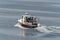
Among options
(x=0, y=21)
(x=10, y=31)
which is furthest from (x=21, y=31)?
(x=0, y=21)

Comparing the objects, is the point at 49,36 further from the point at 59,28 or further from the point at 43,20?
the point at 43,20

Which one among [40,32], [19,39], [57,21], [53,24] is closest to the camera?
[19,39]

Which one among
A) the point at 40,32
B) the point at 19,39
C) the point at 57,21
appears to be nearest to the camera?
the point at 19,39

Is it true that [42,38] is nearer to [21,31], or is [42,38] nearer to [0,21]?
[21,31]

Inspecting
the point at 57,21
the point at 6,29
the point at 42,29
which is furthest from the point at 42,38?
the point at 57,21

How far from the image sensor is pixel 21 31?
5966 cm

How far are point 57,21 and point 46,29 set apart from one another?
12.6 m

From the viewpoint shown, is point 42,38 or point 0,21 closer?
point 42,38

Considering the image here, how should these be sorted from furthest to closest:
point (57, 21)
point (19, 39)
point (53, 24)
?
point (57, 21), point (53, 24), point (19, 39)

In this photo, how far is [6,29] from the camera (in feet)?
202

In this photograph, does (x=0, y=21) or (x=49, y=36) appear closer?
(x=49, y=36)

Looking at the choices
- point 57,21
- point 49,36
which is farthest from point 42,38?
point 57,21

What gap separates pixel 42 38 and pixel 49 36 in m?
→ 2.39

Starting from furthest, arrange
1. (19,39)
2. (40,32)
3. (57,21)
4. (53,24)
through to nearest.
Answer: (57,21) → (53,24) → (40,32) → (19,39)
